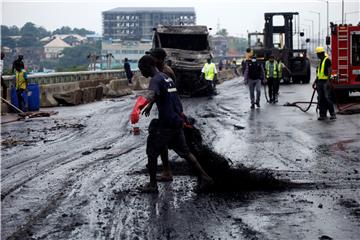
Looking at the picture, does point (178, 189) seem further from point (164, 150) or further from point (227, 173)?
point (227, 173)

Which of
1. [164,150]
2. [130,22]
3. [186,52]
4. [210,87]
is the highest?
[130,22]

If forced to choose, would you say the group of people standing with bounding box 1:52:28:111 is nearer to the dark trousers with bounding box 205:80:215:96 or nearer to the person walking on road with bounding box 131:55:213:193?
the dark trousers with bounding box 205:80:215:96

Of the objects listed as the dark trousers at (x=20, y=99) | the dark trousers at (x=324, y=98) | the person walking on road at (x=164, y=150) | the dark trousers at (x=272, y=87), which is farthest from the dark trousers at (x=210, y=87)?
the person walking on road at (x=164, y=150)

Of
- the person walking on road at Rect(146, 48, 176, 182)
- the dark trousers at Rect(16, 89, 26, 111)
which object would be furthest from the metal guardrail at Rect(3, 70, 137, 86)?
the person walking on road at Rect(146, 48, 176, 182)

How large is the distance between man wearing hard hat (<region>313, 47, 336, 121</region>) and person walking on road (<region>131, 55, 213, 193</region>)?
30.6 ft

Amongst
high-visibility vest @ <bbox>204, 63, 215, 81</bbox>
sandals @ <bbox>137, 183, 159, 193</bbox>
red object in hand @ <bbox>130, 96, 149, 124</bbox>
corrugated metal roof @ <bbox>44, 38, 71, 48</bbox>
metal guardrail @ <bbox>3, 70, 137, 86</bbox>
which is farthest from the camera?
corrugated metal roof @ <bbox>44, 38, 71, 48</bbox>

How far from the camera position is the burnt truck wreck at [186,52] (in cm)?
2934

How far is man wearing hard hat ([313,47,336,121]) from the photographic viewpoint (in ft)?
57.1

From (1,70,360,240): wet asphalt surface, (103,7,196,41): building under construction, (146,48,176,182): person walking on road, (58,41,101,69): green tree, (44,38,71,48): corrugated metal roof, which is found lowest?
(1,70,360,240): wet asphalt surface

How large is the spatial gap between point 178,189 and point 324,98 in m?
9.65

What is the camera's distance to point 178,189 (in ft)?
28.7

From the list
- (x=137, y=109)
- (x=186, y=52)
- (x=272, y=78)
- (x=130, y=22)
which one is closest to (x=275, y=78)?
Answer: (x=272, y=78)

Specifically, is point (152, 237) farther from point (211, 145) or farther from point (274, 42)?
point (274, 42)

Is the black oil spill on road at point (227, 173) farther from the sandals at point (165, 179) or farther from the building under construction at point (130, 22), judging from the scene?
the building under construction at point (130, 22)
